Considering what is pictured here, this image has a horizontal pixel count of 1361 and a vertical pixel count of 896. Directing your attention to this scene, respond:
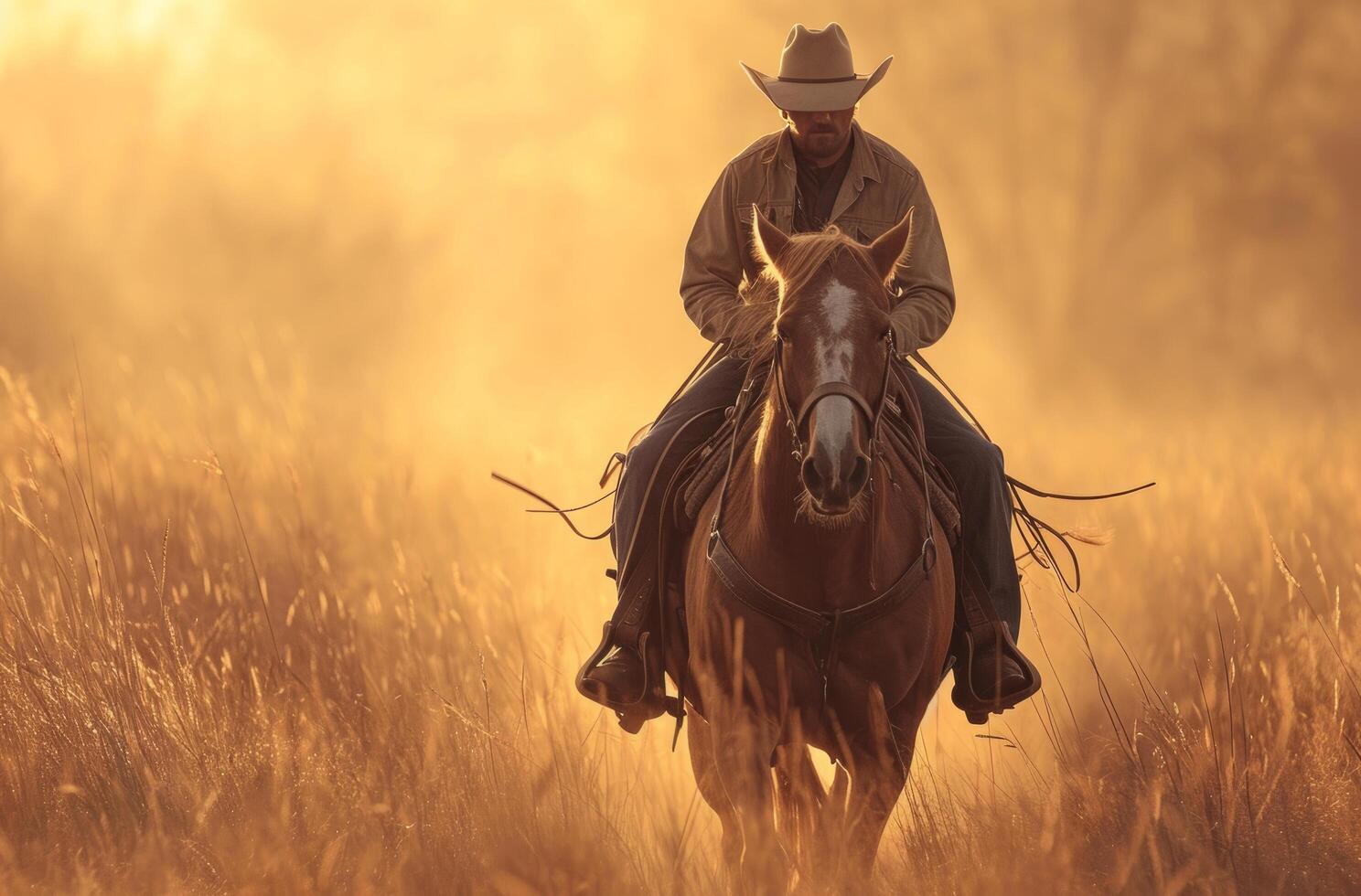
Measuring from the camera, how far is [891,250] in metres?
4.87

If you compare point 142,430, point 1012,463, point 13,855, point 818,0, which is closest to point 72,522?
point 142,430

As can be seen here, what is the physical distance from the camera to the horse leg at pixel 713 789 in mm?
5410

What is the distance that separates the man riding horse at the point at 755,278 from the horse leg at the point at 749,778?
2.27 ft

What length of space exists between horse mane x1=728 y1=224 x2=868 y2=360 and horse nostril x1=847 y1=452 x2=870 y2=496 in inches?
26.3

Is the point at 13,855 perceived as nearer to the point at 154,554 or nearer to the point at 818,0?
the point at 154,554

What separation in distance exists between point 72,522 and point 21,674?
3075mm

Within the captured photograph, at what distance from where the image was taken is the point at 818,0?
1027 inches

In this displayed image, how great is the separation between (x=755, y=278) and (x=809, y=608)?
5.02ft

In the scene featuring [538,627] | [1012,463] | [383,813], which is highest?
[1012,463]

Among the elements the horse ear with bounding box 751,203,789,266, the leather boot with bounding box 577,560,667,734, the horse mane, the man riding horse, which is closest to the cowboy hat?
the man riding horse

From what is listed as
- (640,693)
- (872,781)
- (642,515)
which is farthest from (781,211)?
(872,781)

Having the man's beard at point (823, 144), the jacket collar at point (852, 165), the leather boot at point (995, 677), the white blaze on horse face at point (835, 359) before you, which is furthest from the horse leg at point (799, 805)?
the man's beard at point (823, 144)

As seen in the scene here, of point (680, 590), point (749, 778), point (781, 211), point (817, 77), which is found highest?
point (817, 77)

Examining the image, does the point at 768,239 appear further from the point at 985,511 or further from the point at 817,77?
the point at 985,511
